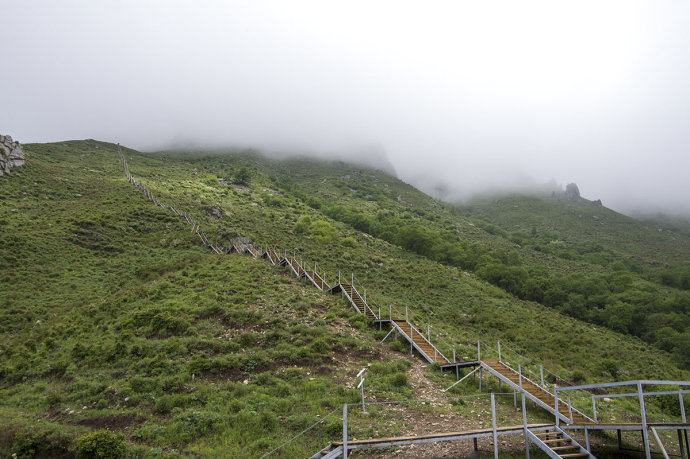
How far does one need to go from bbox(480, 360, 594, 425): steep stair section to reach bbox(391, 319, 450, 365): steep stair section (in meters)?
2.22

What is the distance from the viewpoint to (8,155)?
55.1 metres

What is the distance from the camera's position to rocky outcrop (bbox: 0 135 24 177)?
52438mm

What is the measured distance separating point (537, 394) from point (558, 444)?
299 cm

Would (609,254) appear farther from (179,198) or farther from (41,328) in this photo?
(41,328)

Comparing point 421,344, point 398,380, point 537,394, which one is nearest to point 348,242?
point 421,344

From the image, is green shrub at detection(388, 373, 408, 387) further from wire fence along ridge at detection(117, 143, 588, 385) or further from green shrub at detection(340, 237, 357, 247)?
green shrub at detection(340, 237, 357, 247)

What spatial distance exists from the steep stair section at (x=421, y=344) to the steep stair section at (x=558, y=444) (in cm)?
644

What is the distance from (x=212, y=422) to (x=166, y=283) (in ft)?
57.5

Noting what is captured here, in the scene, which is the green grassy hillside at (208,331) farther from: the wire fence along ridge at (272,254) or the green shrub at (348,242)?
the wire fence along ridge at (272,254)

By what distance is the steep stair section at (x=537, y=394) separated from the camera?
11398mm

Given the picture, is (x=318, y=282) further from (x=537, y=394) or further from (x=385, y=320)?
(x=537, y=394)

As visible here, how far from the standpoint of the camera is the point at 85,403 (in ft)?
43.5

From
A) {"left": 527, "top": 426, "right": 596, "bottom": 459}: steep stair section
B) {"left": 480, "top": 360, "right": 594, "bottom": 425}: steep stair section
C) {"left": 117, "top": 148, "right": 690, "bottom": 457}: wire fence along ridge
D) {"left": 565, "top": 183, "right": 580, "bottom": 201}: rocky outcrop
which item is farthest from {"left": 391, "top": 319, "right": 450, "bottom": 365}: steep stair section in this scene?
{"left": 565, "top": 183, "right": 580, "bottom": 201}: rocky outcrop

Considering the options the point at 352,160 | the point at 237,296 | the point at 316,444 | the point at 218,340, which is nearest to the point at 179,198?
the point at 237,296
